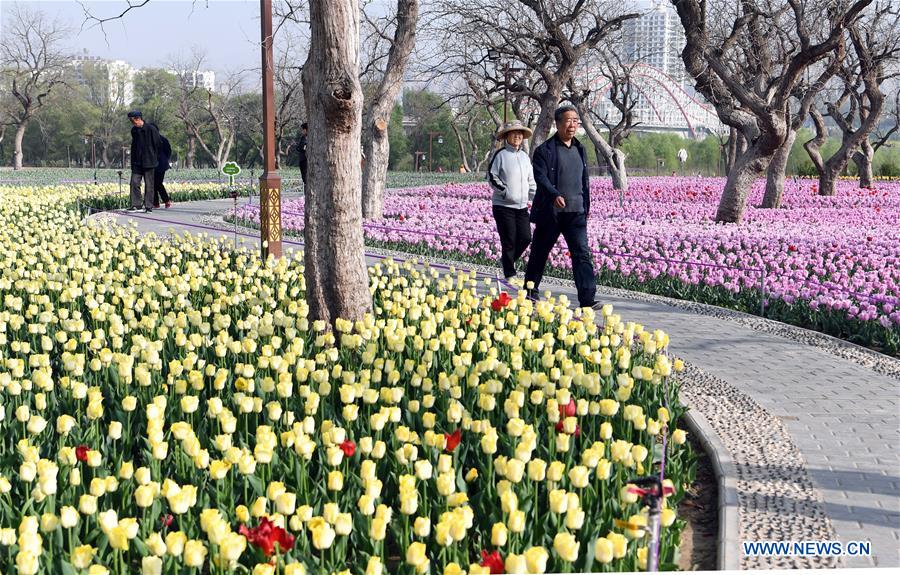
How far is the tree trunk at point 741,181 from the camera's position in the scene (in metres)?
18.6

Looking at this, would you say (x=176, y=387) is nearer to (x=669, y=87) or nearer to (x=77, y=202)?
(x=77, y=202)

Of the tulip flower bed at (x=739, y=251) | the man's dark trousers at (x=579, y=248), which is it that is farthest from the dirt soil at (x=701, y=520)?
the tulip flower bed at (x=739, y=251)

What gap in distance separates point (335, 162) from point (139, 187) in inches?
531

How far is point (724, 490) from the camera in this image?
4551 mm

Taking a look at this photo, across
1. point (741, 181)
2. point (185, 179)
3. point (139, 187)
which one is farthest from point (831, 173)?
point (185, 179)

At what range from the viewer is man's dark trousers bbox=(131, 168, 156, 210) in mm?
19109

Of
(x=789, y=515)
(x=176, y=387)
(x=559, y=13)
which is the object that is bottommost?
(x=789, y=515)

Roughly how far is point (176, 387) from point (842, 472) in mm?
3124

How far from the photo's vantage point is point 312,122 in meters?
7.27

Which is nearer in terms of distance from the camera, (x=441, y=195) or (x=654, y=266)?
(x=654, y=266)

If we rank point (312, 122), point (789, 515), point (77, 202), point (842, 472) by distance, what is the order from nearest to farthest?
point (789, 515)
point (842, 472)
point (312, 122)
point (77, 202)

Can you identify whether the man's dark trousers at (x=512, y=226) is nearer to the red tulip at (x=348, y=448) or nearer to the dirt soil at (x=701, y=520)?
the dirt soil at (x=701, y=520)

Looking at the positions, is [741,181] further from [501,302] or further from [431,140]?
[431,140]

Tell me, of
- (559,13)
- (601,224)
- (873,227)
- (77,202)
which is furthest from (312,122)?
(559,13)
